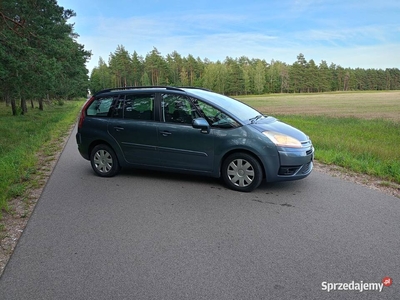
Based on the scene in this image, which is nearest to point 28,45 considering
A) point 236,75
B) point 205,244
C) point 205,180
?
point 205,180

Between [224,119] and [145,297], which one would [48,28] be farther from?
[145,297]

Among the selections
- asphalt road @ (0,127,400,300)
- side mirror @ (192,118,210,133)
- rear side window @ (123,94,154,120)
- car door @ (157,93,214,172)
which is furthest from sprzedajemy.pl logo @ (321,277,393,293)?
rear side window @ (123,94,154,120)

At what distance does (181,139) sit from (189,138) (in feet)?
0.53

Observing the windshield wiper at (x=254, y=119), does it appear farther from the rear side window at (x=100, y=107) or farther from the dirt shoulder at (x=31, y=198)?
the rear side window at (x=100, y=107)

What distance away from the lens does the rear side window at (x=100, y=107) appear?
665 cm

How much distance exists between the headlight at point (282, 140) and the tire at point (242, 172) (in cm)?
45

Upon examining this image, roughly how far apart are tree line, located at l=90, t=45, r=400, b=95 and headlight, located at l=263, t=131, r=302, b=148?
8081 cm

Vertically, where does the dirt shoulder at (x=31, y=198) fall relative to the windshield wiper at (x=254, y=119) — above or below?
below

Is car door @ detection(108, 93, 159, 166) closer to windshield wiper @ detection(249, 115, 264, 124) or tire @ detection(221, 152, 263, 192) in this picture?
tire @ detection(221, 152, 263, 192)

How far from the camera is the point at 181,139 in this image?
229 inches

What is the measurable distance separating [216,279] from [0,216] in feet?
10.9

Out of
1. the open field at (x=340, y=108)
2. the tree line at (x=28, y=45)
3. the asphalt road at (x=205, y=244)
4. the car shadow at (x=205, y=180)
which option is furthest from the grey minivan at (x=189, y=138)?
the open field at (x=340, y=108)

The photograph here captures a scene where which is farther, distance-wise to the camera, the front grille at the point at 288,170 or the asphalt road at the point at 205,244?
the front grille at the point at 288,170

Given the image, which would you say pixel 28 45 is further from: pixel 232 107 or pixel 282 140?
pixel 282 140
